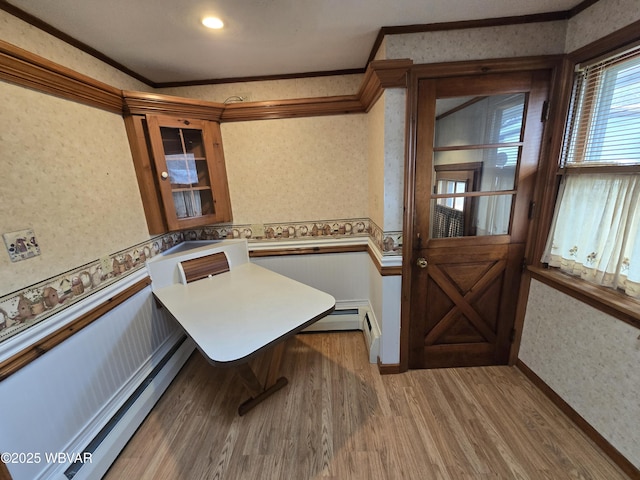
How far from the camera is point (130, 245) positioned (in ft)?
5.53

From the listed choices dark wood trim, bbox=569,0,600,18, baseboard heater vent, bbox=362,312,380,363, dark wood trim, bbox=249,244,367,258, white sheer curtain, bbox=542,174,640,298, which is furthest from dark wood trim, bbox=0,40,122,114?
white sheer curtain, bbox=542,174,640,298

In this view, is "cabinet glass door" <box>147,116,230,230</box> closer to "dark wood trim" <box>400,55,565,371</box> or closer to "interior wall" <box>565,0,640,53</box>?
"dark wood trim" <box>400,55,565,371</box>

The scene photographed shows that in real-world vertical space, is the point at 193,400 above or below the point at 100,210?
below

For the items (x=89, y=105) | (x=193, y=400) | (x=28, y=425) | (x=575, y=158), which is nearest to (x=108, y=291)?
(x=28, y=425)

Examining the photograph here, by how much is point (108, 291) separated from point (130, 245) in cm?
34

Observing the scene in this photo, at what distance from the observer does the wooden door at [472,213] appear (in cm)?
153

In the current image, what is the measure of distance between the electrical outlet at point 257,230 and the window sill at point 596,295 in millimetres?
2069

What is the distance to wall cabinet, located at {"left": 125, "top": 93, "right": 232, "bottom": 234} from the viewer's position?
1.74 meters

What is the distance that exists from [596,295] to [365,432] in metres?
1.44

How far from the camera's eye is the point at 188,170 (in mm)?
1984

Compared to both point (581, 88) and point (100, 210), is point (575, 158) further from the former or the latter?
point (100, 210)

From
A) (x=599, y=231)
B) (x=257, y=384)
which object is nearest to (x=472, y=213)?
(x=599, y=231)

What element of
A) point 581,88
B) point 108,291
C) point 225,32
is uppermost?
point 225,32

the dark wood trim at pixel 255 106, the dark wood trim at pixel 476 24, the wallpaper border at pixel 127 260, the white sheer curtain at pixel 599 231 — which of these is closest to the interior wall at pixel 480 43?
the dark wood trim at pixel 476 24
